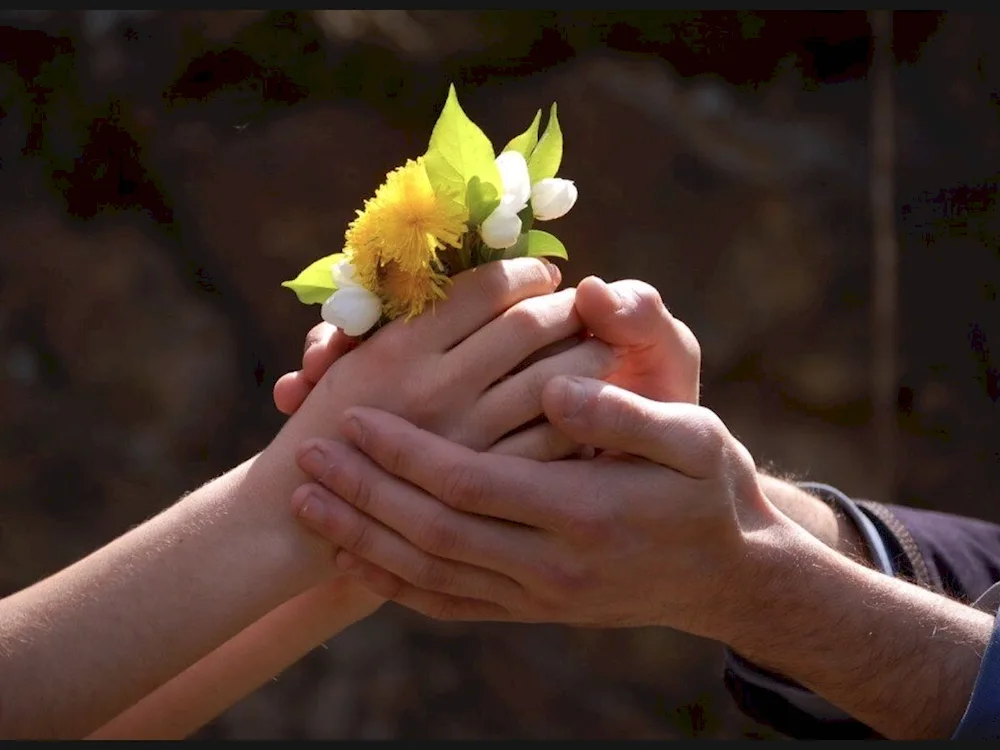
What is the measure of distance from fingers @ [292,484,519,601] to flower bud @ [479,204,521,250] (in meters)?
0.30

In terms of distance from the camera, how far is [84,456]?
2.28 meters

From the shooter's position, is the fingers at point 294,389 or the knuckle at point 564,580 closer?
the knuckle at point 564,580

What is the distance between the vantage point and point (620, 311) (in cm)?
108

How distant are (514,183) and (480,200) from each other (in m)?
0.04

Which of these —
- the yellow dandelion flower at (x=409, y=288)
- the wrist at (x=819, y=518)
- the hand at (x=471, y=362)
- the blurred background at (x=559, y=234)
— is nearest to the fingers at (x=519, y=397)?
the hand at (x=471, y=362)

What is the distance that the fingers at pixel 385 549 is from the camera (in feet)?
3.41

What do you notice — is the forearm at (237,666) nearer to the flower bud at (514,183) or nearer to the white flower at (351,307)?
the white flower at (351,307)

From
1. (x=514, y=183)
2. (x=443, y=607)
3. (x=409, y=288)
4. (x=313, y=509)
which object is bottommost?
(x=443, y=607)

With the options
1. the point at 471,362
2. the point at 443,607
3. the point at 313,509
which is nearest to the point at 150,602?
the point at 313,509

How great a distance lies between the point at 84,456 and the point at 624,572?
5.32ft

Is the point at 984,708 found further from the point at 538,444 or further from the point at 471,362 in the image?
the point at 471,362

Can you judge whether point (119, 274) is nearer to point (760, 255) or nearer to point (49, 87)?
point (49, 87)

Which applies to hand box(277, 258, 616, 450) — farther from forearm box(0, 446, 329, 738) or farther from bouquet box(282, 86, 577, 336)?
forearm box(0, 446, 329, 738)

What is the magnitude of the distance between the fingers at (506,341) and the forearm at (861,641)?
1.03 ft
